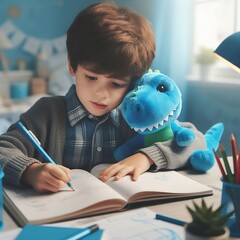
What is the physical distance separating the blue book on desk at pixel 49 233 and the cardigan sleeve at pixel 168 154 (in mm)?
325

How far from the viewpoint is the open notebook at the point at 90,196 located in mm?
624

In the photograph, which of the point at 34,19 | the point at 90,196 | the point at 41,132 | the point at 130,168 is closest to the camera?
the point at 90,196

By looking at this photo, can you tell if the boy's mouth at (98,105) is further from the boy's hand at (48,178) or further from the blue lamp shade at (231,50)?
the blue lamp shade at (231,50)

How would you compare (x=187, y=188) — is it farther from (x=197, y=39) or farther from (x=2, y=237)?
(x=197, y=39)

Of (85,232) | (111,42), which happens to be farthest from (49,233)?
(111,42)

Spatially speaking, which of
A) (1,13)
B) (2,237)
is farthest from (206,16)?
(2,237)

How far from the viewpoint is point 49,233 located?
1.83 ft

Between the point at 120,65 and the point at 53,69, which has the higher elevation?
the point at 120,65

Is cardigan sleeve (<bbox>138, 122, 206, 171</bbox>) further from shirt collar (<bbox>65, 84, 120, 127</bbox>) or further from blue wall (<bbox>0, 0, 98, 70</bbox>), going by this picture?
blue wall (<bbox>0, 0, 98, 70</bbox>)

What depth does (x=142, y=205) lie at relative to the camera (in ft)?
2.27

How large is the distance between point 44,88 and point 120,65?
2.38m

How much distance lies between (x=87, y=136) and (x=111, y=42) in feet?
0.78

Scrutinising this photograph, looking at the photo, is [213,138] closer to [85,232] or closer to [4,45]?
[85,232]

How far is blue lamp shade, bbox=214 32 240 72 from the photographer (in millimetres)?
604
